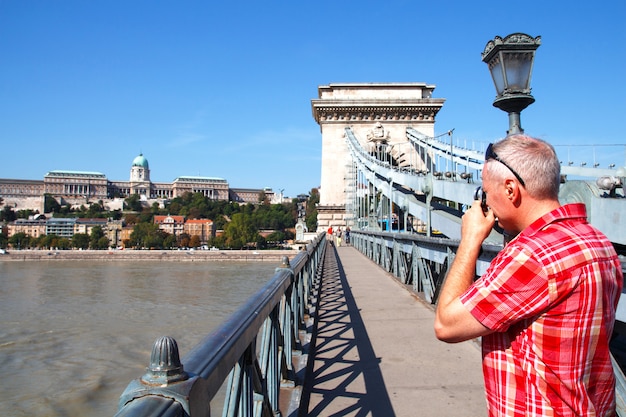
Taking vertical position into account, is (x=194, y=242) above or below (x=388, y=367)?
below

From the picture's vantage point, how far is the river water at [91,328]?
7.21 metres

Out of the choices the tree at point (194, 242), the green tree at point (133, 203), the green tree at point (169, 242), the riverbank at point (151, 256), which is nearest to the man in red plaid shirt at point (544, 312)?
the riverbank at point (151, 256)

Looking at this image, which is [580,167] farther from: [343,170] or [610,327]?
[343,170]

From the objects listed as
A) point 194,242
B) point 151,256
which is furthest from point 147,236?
point 151,256

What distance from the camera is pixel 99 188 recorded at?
124 m

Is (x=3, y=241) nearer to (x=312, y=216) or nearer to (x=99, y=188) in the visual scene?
(x=312, y=216)

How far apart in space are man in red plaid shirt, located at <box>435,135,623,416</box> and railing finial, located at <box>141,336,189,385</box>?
573 millimetres

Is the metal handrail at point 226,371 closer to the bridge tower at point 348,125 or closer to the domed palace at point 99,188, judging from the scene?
the bridge tower at point 348,125

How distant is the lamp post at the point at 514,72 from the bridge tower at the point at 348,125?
19.9 meters

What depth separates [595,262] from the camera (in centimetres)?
107

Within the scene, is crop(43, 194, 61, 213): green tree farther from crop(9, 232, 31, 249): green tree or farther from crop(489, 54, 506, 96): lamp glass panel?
crop(489, 54, 506, 96): lamp glass panel

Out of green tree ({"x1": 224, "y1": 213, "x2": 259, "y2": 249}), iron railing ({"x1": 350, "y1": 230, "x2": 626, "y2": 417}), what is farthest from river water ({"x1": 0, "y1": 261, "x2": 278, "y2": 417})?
green tree ({"x1": 224, "y1": 213, "x2": 259, "y2": 249})

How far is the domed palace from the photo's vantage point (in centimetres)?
11812

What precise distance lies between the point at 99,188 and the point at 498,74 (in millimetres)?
131593
